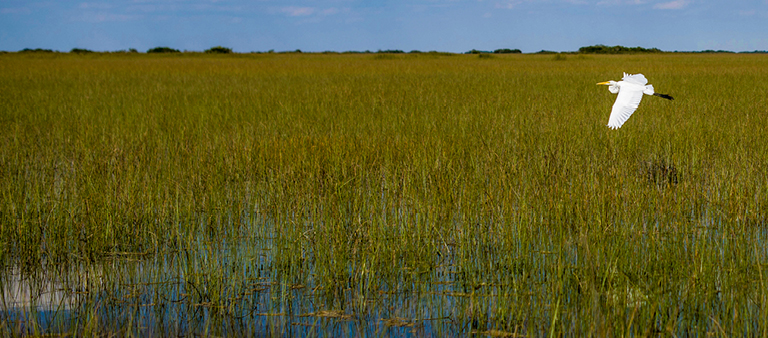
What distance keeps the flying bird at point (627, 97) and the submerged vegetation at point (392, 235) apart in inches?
16.4

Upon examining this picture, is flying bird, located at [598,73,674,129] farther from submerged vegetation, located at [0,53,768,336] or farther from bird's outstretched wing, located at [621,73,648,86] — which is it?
submerged vegetation, located at [0,53,768,336]

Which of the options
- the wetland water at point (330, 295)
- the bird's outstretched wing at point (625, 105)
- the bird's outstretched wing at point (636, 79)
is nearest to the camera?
the wetland water at point (330, 295)

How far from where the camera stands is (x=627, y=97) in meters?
3.50

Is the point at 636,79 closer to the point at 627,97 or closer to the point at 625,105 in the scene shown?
the point at 627,97

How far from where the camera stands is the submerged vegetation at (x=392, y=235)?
2.05 m

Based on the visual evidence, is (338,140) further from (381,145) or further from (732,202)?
(732,202)

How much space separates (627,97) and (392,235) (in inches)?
72.4

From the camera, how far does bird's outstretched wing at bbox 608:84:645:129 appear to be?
333 centimetres

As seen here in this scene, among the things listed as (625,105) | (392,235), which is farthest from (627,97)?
(392,235)

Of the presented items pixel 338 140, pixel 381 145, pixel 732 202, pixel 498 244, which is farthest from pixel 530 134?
pixel 498 244

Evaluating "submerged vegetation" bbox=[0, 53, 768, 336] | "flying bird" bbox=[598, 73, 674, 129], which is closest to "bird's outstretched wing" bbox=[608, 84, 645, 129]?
"flying bird" bbox=[598, 73, 674, 129]

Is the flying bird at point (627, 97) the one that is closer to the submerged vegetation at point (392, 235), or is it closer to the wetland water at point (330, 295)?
the submerged vegetation at point (392, 235)

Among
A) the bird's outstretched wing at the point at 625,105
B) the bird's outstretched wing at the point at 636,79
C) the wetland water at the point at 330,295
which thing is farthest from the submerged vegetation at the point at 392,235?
the bird's outstretched wing at the point at 636,79

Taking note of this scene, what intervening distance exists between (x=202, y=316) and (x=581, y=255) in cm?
157
